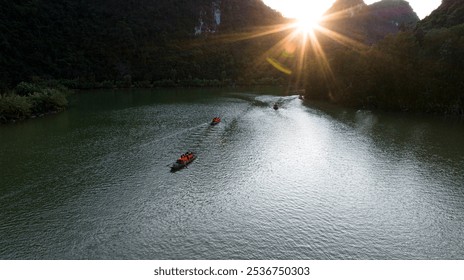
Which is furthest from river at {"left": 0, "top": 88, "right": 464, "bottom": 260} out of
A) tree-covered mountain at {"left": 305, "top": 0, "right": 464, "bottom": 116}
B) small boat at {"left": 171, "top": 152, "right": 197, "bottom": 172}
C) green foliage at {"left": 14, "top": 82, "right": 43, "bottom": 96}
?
green foliage at {"left": 14, "top": 82, "right": 43, "bottom": 96}

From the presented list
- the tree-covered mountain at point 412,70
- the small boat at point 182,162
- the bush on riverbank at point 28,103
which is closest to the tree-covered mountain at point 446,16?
the tree-covered mountain at point 412,70

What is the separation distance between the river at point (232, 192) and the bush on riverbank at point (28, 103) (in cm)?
450

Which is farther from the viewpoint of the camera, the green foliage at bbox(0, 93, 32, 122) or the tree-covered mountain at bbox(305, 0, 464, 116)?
the tree-covered mountain at bbox(305, 0, 464, 116)

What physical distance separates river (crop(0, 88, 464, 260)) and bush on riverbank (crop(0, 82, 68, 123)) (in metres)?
4.50

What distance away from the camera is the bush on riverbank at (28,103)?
257ft

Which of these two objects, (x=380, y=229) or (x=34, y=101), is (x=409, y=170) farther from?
(x=34, y=101)

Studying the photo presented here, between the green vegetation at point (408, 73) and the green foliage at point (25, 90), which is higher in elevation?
the green vegetation at point (408, 73)

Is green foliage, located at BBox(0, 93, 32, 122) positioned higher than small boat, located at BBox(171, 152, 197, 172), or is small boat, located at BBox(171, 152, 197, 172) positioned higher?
small boat, located at BBox(171, 152, 197, 172)

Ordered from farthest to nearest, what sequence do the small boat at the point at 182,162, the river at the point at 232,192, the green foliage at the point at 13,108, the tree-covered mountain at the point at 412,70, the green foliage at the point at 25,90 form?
the green foliage at the point at 25,90, the tree-covered mountain at the point at 412,70, the green foliage at the point at 13,108, the small boat at the point at 182,162, the river at the point at 232,192

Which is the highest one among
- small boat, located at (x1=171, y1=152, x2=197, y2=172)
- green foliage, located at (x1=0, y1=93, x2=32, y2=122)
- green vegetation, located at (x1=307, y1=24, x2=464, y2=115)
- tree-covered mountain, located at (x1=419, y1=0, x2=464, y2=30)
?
tree-covered mountain, located at (x1=419, y1=0, x2=464, y2=30)

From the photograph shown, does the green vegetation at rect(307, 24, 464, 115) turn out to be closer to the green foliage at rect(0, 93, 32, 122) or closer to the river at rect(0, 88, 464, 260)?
the river at rect(0, 88, 464, 260)

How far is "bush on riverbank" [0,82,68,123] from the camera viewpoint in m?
78.3

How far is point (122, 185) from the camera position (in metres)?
42.7

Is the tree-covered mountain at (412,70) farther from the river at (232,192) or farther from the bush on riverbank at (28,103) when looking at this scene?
the bush on riverbank at (28,103)
